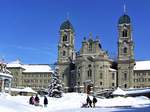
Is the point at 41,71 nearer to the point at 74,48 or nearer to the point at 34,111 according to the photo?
the point at 74,48

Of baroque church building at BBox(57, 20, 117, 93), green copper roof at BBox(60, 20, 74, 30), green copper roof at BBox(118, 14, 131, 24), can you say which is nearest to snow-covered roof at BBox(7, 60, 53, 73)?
baroque church building at BBox(57, 20, 117, 93)

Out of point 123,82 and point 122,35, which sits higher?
point 122,35

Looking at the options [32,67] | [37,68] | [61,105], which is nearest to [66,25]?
[37,68]

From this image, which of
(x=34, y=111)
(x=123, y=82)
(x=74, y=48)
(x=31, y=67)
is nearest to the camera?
(x=34, y=111)

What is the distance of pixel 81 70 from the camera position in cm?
10738

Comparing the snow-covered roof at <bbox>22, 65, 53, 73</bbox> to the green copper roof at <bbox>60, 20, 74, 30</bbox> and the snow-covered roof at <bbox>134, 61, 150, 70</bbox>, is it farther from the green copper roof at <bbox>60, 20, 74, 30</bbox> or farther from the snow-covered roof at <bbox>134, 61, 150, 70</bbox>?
the snow-covered roof at <bbox>134, 61, 150, 70</bbox>

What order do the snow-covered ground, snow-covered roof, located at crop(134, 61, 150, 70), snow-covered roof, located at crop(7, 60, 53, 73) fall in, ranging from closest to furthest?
the snow-covered ground → snow-covered roof, located at crop(134, 61, 150, 70) → snow-covered roof, located at crop(7, 60, 53, 73)

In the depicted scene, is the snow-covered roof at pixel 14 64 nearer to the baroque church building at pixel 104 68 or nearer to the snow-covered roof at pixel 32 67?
the snow-covered roof at pixel 32 67

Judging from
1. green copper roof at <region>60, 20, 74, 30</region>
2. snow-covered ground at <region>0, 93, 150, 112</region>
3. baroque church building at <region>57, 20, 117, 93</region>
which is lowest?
snow-covered ground at <region>0, 93, 150, 112</region>

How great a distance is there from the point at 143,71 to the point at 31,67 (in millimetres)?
39509

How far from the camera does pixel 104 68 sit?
106 meters

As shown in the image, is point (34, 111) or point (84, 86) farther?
point (84, 86)

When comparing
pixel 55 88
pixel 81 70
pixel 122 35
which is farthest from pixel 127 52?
pixel 55 88

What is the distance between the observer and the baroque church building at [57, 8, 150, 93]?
105812 mm
